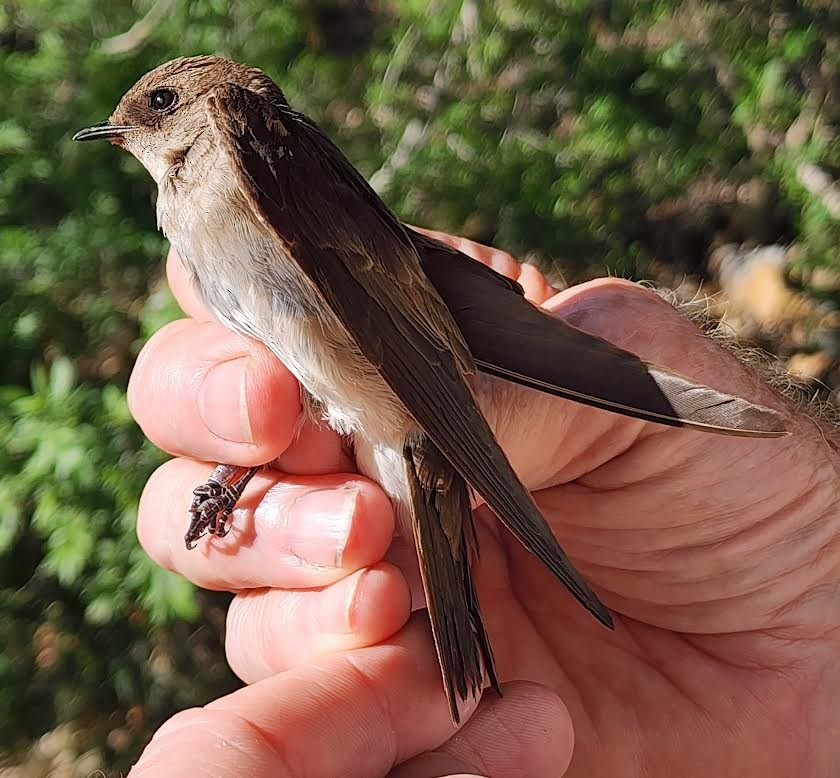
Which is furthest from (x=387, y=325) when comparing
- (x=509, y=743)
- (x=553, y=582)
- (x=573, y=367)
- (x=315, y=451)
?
(x=553, y=582)

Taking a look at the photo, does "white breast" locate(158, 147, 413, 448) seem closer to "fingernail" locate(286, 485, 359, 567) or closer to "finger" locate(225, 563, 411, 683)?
"fingernail" locate(286, 485, 359, 567)

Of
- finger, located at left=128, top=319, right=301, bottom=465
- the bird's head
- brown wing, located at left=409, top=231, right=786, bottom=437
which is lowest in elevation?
finger, located at left=128, top=319, right=301, bottom=465

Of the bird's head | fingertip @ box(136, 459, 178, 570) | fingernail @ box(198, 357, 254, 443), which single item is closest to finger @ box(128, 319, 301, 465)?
fingernail @ box(198, 357, 254, 443)

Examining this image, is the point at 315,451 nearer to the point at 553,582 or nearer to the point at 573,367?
the point at 573,367

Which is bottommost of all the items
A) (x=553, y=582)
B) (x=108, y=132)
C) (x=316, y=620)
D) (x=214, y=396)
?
(x=553, y=582)

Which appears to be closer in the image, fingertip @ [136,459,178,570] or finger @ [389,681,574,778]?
finger @ [389,681,574,778]

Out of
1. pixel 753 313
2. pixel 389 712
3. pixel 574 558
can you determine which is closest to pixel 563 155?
pixel 753 313
